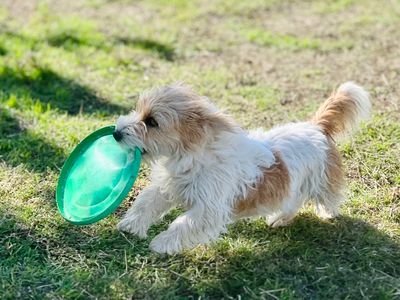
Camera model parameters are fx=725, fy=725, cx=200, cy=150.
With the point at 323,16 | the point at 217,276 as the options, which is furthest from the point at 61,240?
the point at 323,16

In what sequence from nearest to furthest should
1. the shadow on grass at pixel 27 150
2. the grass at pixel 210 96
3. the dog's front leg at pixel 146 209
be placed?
the grass at pixel 210 96 < the dog's front leg at pixel 146 209 < the shadow on grass at pixel 27 150

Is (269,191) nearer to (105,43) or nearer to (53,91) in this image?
(53,91)

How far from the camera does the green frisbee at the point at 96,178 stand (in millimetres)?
4598

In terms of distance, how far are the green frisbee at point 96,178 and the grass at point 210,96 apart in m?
0.20

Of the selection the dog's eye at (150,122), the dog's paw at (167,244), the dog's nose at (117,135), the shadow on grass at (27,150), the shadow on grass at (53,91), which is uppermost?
the dog's eye at (150,122)

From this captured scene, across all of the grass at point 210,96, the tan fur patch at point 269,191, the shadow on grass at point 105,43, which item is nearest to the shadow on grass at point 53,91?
the grass at point 210,96

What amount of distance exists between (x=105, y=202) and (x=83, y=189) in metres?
0.28

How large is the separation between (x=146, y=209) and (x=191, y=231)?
0.45 meters

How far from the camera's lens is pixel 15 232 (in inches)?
190

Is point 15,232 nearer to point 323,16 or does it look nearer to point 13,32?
point 13,32

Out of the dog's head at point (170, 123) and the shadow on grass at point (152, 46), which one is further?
the shadow on grass at point (152, 46)

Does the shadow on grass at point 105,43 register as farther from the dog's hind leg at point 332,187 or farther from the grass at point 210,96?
the dog's hind leg at point 332,187

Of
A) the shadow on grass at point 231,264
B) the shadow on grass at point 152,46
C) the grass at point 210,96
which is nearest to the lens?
the shadow on grass at point 231,264

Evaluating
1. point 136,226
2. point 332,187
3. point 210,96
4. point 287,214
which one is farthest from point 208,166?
point 210,96
